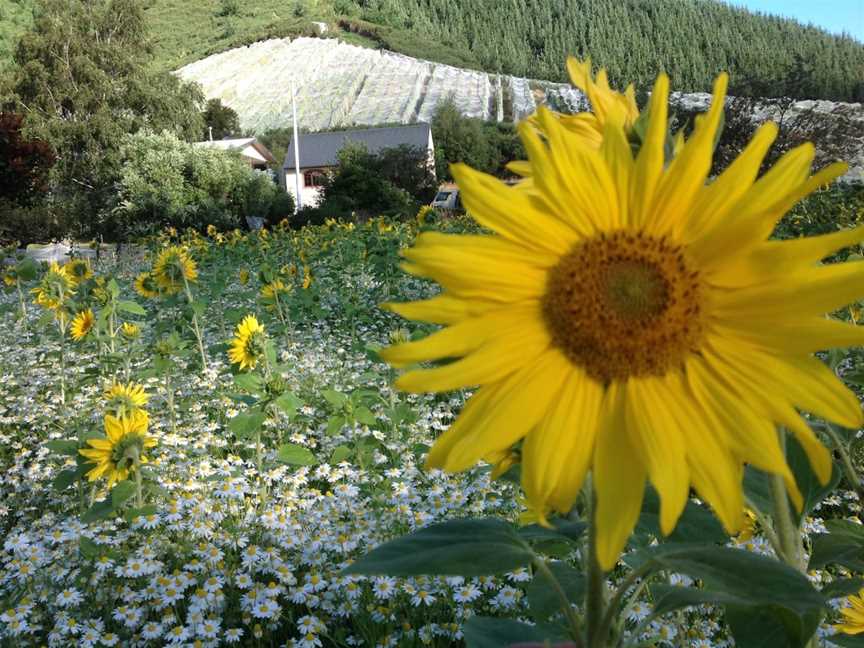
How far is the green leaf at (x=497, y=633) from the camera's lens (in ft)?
2.21

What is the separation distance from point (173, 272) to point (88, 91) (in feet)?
71.7

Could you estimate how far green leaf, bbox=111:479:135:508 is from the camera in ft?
5.70

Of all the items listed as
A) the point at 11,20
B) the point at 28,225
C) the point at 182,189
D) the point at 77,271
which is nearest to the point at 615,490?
the point at 77,271

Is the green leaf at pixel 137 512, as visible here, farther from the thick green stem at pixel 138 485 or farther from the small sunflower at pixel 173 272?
the small sunflower at pixel 173 272

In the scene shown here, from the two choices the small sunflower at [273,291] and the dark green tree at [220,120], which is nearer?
the small sunflower at [273,291]

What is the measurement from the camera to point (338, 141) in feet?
133

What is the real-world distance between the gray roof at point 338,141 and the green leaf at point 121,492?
116 feet

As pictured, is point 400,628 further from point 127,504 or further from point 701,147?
point 701,147

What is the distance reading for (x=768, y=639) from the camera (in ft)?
1.88

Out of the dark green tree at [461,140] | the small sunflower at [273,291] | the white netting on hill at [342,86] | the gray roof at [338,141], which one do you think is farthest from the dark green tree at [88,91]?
the white netting on hill at [342,86]

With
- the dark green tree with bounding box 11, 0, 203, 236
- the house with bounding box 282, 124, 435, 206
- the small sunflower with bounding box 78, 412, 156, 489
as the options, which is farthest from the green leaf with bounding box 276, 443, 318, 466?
the house with bounding box 282, 124, 435, 206

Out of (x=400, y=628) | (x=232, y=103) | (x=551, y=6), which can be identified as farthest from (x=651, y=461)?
(x=551, y=6)

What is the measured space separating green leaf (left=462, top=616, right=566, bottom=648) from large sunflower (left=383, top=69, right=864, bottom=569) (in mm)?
261

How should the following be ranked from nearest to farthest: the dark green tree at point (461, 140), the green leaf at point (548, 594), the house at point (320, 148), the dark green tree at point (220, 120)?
the green leaf at point (548, 594), the dark green tree at point (461, 140), the house at point (320, 148), the dark green tree at point (220, 120)
